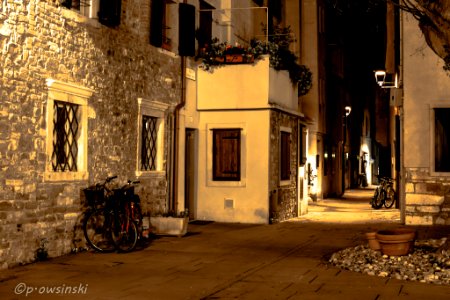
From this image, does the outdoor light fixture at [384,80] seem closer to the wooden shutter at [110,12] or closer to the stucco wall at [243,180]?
the stucco wall at [243,180]

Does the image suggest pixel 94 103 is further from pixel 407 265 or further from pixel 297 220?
pixel 297 220

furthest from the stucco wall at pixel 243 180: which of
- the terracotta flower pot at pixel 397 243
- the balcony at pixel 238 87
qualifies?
the terracotta flower pot at pixel 397 243

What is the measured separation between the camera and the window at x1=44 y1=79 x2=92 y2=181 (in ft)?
37.3

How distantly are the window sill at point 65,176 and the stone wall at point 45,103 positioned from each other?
7cm

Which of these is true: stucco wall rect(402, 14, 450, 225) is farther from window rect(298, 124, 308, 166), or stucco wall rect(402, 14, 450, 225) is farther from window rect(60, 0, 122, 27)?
window rect(60, 0, 122, 27)

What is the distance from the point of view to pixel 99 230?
12547mm

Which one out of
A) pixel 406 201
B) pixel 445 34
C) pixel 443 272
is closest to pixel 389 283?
pixel 443 272

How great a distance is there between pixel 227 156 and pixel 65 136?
6.94 m

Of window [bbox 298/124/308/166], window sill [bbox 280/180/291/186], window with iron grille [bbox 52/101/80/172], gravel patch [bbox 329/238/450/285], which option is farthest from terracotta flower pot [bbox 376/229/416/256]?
window [bbox 298/124/308/166]

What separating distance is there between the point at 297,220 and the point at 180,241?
6736mm

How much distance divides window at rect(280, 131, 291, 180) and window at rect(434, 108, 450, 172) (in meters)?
4.20

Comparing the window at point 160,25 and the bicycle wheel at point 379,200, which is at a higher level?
the window at point 160,25

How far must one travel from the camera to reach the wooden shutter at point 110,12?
42.4 ft

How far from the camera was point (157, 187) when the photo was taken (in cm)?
1584
